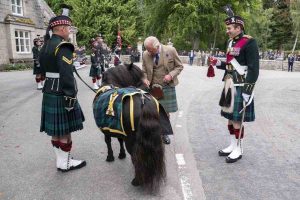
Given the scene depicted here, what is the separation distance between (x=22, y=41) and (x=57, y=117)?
23049 mm

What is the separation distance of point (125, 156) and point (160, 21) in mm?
35550

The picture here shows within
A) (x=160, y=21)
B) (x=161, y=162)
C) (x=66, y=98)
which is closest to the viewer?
(x=161, y=162)

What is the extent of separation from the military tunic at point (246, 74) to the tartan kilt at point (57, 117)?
226 cm

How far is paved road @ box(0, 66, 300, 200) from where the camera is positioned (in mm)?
3934

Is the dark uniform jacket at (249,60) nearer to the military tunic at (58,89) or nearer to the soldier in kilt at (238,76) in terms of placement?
the soldier in kilt at (238,76)

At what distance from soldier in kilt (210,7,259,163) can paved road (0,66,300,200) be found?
20.8 inches

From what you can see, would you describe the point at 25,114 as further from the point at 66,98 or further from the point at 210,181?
the point at 210,181

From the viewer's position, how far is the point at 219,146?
5652 millimetres

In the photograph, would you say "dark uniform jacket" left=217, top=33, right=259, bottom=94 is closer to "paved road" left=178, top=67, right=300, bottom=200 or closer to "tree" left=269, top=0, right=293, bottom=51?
"paved road" left=178, top=67, right=300, bottom=200

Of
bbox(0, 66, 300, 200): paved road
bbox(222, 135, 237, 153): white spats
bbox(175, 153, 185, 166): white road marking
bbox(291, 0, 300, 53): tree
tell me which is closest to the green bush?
bbox(0, 66, 300, 200): paved road

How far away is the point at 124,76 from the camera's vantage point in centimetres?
420

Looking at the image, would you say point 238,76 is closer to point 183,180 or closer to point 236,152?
point 236,152

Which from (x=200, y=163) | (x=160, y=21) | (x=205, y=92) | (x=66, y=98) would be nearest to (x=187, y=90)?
(x=205, y=92)

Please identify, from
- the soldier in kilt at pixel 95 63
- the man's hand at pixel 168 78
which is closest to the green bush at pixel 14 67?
the soldier in kilt at pixel 95 63
